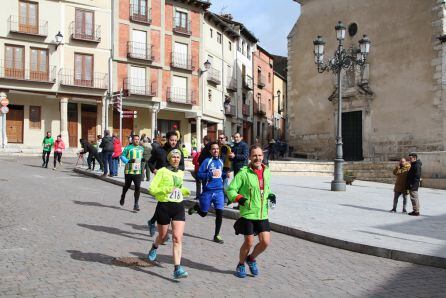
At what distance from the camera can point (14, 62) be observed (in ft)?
102

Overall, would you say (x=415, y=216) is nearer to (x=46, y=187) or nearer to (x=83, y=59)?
(x=46, y=187)

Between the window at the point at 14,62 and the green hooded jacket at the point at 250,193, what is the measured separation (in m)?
28.7

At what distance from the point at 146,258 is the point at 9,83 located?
2796 cm

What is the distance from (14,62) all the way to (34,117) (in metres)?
3.81

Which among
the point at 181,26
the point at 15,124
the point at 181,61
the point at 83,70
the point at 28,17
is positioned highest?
the point at 181,26

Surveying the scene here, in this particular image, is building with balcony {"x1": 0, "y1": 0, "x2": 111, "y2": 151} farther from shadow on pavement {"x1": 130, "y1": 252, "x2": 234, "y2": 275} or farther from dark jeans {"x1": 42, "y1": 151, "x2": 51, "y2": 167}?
shadow on pavement {"x1": 130, "y1": 252, "x2": 234, "y2": 275}

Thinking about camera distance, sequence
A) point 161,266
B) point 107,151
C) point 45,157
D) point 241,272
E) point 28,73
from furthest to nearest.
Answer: point 28,73, point 45,157, point 107,151, point 161,266, point 241,272

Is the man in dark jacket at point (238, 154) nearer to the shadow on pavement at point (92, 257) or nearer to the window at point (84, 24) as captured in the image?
the shadow on pavement at point (92, 257)

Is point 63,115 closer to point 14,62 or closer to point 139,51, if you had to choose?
point 14,62

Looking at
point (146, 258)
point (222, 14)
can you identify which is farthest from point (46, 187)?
point (222, 14)

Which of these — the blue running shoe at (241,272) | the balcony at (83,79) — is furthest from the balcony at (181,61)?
the blue running shoe at (241,272)

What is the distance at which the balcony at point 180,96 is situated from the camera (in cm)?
3706

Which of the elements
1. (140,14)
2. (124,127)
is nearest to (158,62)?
(140,14)

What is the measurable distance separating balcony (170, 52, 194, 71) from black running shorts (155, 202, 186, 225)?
106 feet
